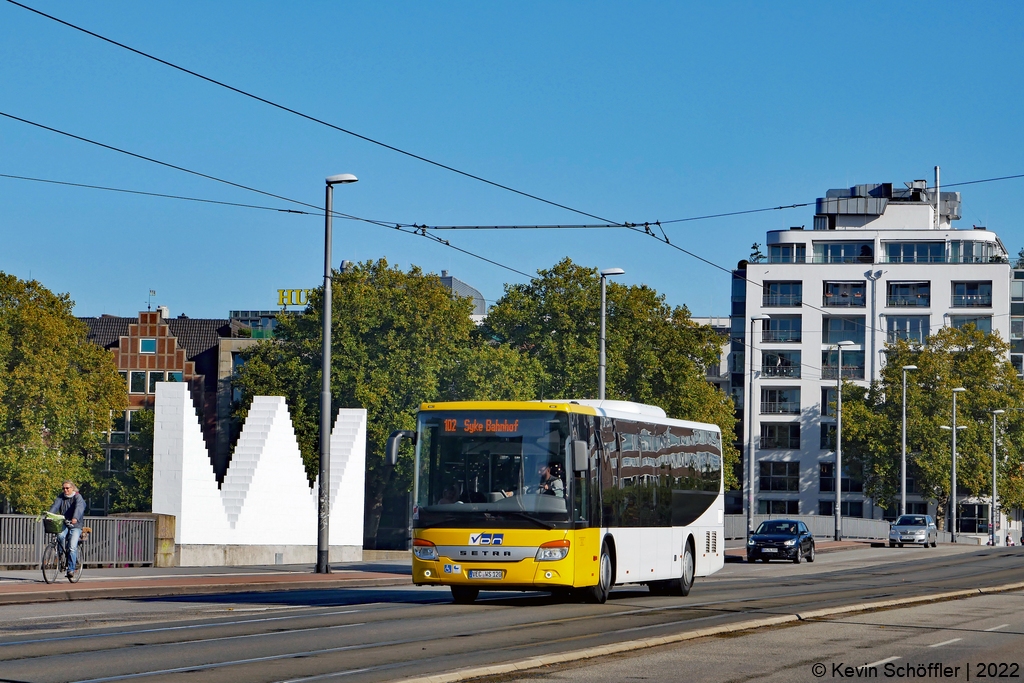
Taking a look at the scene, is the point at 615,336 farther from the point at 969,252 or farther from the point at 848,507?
the point at 969,252

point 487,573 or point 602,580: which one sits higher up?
point 487,573

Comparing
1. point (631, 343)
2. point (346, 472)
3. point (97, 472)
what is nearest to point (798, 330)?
point (631, 343)

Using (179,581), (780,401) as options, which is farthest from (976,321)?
Result: (179,581)

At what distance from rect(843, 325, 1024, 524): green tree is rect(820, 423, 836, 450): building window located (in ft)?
35.9

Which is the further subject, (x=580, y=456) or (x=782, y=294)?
(x=782, y=294)

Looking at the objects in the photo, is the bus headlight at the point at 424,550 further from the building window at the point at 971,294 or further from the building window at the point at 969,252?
the building window at the point at 969,252

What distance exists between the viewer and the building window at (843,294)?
11181 centimetres

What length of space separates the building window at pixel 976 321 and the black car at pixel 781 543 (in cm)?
6525

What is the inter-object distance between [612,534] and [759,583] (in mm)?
11365

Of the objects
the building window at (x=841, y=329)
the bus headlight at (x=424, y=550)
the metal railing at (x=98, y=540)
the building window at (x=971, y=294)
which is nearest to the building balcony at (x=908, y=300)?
the building window at (x=971, y=294)

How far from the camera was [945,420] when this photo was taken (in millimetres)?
92750

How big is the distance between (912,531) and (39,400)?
4458 cm

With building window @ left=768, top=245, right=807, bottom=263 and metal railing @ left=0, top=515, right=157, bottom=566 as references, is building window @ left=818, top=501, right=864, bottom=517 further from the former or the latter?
metal railing @ left=0, top=515, right=157, bottom=566

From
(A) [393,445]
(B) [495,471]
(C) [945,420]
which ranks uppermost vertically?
(C) [945,420]
